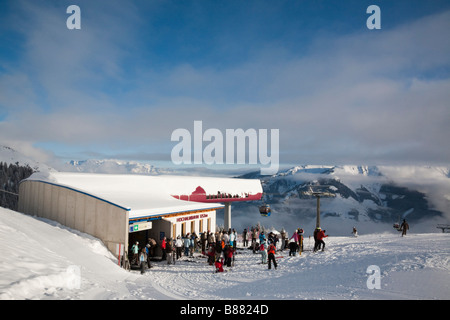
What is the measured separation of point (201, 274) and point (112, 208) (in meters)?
6.52

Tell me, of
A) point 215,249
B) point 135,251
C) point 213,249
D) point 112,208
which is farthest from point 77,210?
point 215,249

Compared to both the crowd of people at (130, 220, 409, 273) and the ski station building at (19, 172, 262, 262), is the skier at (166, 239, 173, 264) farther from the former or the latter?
the ski station building at (19, 172, 262, 262)

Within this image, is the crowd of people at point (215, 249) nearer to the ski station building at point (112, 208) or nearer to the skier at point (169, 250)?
the skier at point (169, 250)

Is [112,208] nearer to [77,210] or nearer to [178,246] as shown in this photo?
[77,210]

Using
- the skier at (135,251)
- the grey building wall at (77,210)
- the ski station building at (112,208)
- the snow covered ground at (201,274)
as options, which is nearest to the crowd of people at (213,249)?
the skier at (135,251)

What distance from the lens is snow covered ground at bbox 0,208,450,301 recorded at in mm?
9484

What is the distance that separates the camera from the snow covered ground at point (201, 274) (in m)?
9.48

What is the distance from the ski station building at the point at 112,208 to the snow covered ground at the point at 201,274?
104 centimetres

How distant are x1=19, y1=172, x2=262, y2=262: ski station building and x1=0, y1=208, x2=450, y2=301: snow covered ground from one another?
41.1 inches

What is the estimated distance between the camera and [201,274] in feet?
47.4
